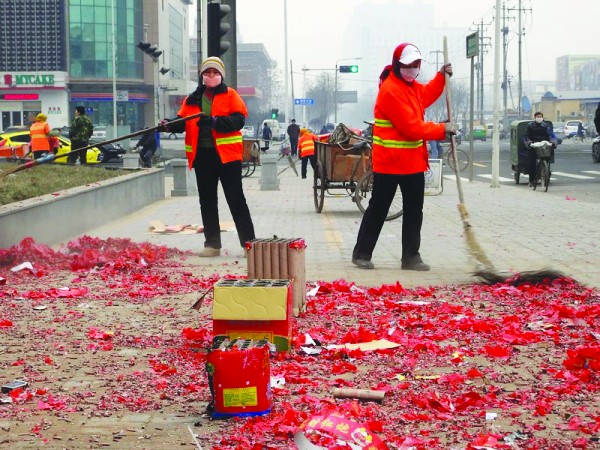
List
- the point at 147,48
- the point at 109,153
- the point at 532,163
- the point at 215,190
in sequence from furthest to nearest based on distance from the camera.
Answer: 1. the point at 109,153
2. the point at 147,48
3. the point at 532,163
4. the point at 215,190

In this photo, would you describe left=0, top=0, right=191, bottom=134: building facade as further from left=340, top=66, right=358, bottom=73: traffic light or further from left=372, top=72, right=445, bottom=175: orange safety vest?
left=372, top=72, right=445, bottom=175: orange safety vest

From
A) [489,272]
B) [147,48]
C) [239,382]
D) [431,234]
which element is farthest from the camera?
[147,48]

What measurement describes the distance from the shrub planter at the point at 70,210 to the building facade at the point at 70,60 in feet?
232

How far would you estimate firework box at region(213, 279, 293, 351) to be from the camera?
631cm

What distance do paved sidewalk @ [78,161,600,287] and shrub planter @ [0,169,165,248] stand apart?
0.27 metres

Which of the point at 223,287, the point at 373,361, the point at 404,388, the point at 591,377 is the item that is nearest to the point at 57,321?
the point at 223,287

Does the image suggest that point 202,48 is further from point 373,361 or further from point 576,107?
point 576,107

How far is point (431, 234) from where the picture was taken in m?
14.3

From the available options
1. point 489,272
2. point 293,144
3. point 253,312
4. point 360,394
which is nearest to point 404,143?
point 489,272

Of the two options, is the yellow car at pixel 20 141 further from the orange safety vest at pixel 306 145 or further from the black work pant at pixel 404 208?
the black work pant at pixel 404 208

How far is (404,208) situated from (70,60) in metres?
82.9

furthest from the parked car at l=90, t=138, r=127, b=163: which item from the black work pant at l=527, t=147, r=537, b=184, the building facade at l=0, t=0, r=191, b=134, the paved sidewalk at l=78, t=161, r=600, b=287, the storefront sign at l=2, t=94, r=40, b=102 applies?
the storefront sign at l=2, t=94, r=40, b=102

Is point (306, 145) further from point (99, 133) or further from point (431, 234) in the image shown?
point (99, 133)

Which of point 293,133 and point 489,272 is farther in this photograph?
point 293,133
